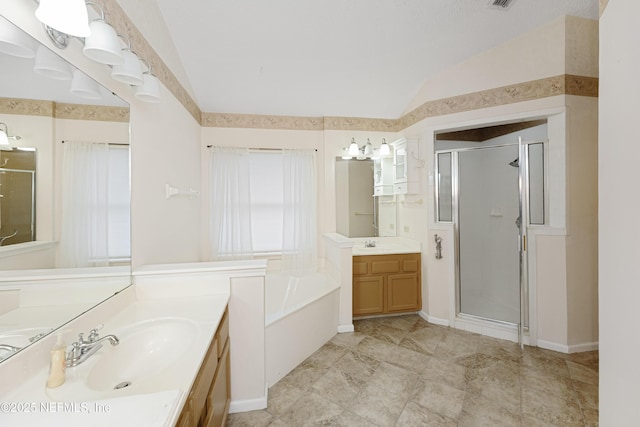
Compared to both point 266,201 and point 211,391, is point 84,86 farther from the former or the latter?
point 266,201

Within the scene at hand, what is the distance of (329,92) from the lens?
303cm

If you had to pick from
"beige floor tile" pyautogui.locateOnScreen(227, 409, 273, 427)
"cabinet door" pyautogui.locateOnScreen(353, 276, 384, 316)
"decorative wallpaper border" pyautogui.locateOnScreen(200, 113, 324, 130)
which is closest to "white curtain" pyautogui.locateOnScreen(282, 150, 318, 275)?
"decorative wallpaper border" pyautogui.locateOnScreen(200, 113, 324, 130)

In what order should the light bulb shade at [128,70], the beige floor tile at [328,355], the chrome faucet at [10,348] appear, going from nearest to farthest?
the chrome faucet at [10,348] < the light bulb shade at [128,70] < the beige floor tile at [328,355]

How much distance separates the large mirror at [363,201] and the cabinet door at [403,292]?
73cm

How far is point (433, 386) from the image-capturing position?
191 cm

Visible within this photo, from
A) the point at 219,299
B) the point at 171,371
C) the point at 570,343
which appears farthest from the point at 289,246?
the point at 570,343

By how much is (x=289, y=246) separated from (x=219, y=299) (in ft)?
5.75

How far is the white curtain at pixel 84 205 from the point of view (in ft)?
3.34

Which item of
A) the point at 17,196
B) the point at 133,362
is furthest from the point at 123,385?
the point at 17,196

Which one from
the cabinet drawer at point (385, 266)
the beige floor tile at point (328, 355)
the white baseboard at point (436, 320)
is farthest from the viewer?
the cabinet drawer at point (385, 266)

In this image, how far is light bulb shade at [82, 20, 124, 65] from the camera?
1.04 meters
